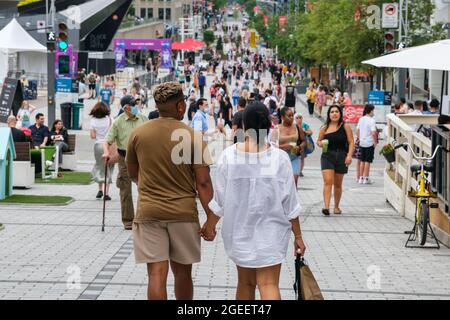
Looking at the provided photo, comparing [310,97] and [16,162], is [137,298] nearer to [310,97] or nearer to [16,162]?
[16,162]

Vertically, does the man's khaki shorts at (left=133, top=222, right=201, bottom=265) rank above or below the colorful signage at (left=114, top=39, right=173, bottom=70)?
below

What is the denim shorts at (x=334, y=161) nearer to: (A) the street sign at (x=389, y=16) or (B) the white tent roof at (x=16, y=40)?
(B) the white tent roof at (x=16, y=40)

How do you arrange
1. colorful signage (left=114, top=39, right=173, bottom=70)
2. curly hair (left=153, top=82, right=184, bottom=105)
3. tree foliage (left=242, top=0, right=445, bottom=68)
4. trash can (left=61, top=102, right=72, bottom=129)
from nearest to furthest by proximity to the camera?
curly hair (left=153, top=82, right=184, bottom=105)
trash can (left=61, top=102, right=72, bottom=129)
tree foliage (left=242, top=0, right=445, bottom=68)
colorful signage (left=114, top=39, right=173, bottom=70)

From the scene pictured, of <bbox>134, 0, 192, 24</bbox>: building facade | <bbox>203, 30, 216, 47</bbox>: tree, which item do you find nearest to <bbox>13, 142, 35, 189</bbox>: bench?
<bbox>134, 0, 192, 24</bbox>: building facade

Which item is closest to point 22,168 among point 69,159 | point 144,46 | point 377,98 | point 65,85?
point 69,159

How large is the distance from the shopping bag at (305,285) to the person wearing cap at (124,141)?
19.7ft

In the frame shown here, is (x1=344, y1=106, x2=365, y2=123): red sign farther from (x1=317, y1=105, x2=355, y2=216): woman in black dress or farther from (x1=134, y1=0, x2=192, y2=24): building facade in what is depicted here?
(x1=134, y1=0, x2=192, y2=24): building facade

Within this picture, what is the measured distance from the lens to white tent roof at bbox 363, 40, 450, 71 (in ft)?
44.8

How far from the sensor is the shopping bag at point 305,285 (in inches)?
284

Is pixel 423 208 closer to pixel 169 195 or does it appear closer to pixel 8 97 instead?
pixel 169 195

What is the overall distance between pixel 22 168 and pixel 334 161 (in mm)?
5792

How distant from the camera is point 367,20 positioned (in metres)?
43.8

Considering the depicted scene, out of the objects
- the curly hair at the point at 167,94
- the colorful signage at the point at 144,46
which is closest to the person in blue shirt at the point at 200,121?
the curly hair at the point at 167,94

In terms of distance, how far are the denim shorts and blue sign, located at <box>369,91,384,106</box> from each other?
19644 mm
